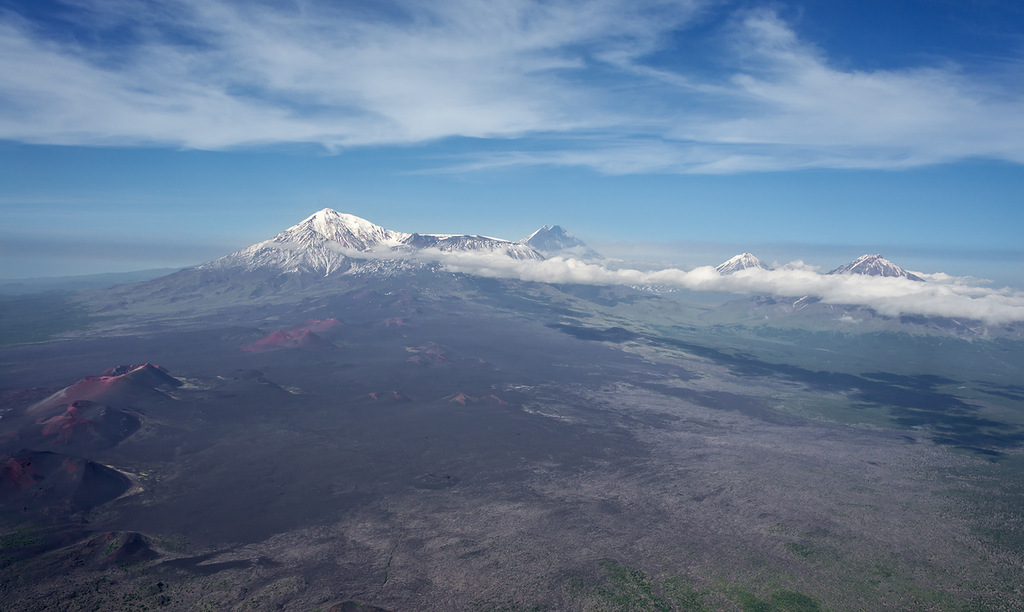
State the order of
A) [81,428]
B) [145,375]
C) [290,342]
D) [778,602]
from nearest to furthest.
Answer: [778,602] < [81,428] < [145,375] < [290,342]

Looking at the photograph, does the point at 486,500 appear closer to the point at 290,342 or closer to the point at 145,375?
the point at 145,375

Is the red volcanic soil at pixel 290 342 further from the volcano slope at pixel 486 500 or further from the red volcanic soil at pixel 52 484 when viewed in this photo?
the red volcanic soil at pixel 52 484

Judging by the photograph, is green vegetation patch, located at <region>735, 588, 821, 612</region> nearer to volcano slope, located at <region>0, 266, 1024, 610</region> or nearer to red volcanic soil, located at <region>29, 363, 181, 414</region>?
volcano slope, located at <region>0, 266, 1024, 610</region>

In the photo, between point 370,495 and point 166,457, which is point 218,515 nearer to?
point 370,495

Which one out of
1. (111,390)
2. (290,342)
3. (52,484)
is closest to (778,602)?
(52,484)

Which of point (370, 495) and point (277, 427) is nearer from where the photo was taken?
point (370, 495)

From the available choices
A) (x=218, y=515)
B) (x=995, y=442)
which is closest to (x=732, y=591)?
(x=218, y=515)

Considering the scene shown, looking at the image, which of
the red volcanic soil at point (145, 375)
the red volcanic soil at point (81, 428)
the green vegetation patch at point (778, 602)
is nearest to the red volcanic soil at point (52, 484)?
the red volcanic soil at point (81, 428)
